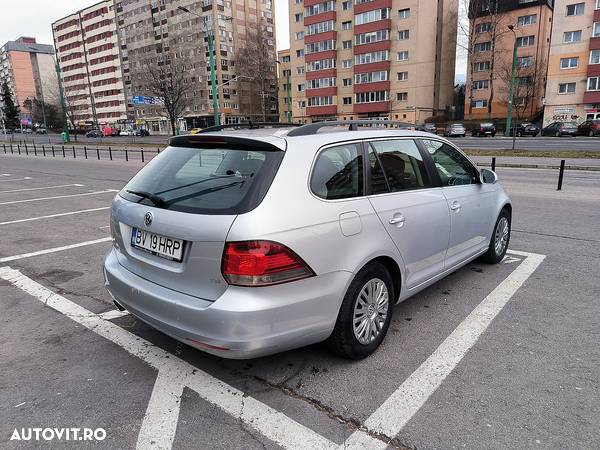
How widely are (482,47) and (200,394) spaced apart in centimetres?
6434

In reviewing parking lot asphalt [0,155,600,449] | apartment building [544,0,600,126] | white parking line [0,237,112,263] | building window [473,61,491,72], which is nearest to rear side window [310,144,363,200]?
parking lot asphalt [0,155,600,449]

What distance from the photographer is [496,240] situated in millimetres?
5125

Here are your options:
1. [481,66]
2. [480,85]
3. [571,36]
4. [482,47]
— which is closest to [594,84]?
[571,36]

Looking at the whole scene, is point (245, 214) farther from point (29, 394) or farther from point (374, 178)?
point (29, 394)

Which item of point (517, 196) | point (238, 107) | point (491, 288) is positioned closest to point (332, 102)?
point (238, 107)

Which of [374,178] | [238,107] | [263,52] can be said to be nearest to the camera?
[374,178]

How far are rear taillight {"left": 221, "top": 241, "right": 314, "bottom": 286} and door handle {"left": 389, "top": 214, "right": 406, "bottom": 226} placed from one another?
3.31 feet

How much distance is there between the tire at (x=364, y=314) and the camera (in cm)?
293

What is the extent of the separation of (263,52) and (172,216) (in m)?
81.6

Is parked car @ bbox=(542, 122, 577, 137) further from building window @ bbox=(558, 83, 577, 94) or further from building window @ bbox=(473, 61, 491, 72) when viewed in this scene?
building window @ bbox=(473, 61, 491, 72)

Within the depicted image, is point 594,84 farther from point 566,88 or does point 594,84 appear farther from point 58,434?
point 58,434

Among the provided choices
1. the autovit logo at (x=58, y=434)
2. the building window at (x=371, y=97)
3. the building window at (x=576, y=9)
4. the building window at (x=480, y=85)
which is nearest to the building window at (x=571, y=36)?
the building window at (x=576, y=9)

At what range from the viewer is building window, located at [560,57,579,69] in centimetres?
4650

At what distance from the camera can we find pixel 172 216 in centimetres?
278
